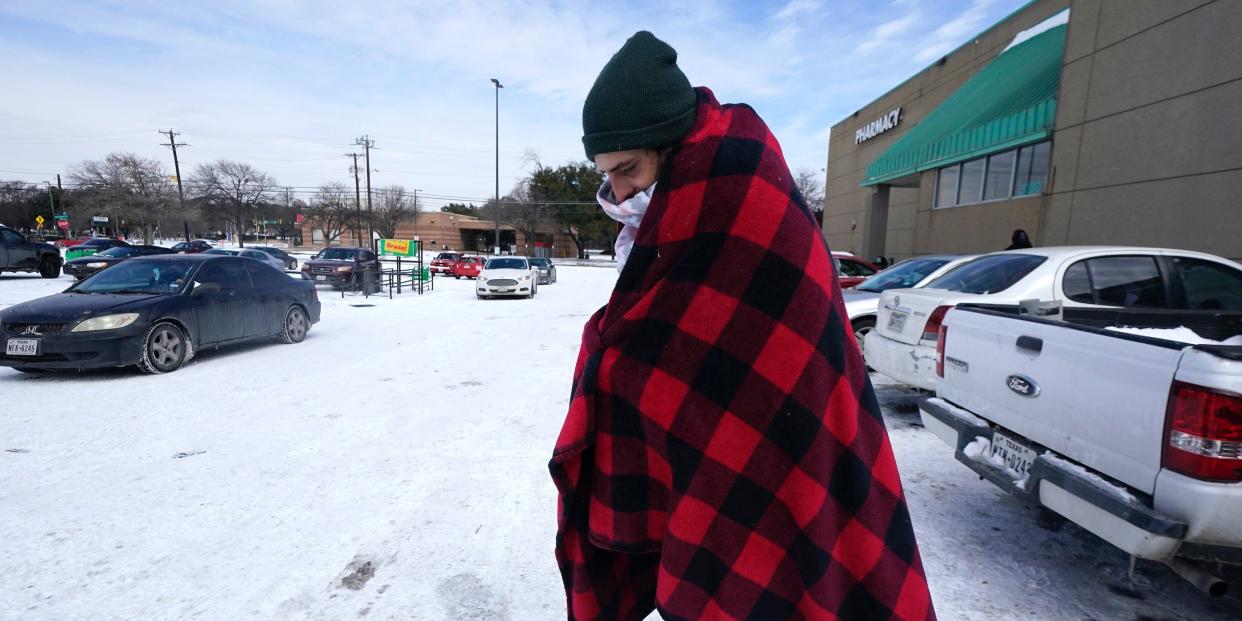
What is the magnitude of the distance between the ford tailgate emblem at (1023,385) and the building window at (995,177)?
33.1 feet

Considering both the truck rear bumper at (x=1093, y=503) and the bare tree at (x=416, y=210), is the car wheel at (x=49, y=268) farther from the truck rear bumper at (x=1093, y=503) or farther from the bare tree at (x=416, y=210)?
the bare tree at (x=416, y=210)

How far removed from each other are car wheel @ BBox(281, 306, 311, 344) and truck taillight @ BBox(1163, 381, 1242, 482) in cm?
910

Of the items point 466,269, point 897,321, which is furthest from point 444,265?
point 897,321

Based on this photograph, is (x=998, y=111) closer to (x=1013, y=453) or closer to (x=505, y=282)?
(x=1013, y=453)

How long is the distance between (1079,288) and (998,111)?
871 cm

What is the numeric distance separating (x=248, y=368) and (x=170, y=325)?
2.98 feet

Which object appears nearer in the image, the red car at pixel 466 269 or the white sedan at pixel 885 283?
the white sedan at pixel 885 283

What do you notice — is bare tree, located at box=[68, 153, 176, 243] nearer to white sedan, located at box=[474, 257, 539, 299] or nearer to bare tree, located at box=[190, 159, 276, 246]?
bare tree, located at box=[190, 159, 276, 246]

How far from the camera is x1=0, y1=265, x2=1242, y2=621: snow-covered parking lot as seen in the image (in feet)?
7.62

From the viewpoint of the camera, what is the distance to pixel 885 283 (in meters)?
7.51

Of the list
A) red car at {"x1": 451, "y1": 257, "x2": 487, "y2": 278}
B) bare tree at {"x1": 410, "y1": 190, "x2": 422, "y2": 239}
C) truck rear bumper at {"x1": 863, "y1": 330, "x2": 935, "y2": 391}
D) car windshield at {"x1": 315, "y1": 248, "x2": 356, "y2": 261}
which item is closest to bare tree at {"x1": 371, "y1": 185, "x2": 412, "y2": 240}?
bare tree at {"x1": 410, "y1": 190, "x2": 422, "y2": 239}

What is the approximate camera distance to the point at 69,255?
23453 mm

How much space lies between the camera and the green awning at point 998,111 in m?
10.3

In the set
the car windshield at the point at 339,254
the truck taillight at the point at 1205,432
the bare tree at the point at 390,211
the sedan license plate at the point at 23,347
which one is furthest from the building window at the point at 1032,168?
the bare tree at the point at 390,211
